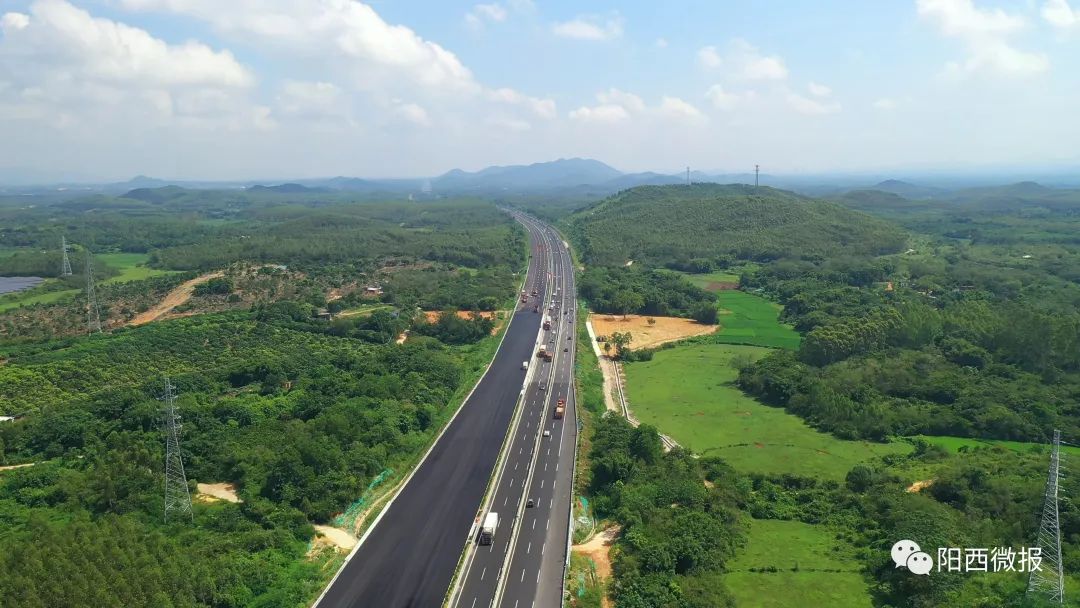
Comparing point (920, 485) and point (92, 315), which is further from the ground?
point (92, 315)

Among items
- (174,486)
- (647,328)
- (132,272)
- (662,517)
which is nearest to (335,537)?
(174,486)

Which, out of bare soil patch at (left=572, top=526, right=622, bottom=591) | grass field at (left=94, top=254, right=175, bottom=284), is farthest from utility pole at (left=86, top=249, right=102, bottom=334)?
bare soil patch at (left=572, top=526, right=622, bottom=591)

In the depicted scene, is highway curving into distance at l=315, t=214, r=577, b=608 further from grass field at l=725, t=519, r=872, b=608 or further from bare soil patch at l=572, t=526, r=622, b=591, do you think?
grass field at l=725, t=519, r=872, b=608

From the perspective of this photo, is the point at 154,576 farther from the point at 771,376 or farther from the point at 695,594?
the point at 771,376

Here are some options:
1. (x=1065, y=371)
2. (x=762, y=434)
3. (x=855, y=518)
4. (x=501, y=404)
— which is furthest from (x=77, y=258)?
(x=1065, y=371)

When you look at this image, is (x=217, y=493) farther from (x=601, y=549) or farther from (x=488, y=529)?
(x=601, y=549)

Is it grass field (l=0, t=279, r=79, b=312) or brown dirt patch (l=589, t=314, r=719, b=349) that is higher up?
grass field (l=0, t=279, r=79, b=312)

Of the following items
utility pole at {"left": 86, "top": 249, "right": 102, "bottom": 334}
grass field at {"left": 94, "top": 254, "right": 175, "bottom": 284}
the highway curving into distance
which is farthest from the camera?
grass field at {"left": 94, "top": 254, "right": 175, "bottom": 284}

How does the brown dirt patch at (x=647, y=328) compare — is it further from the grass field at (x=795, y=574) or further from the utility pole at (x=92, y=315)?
the utility pole at (x=92, y=315)
